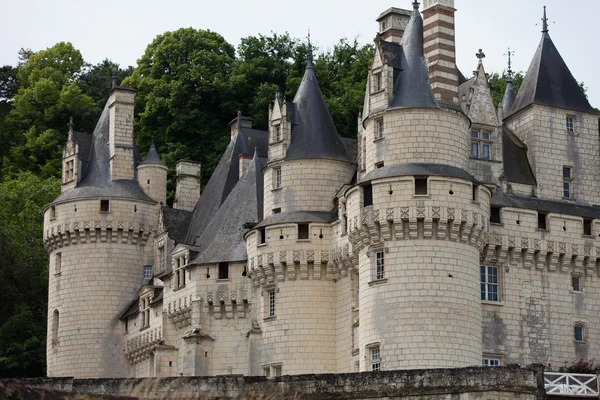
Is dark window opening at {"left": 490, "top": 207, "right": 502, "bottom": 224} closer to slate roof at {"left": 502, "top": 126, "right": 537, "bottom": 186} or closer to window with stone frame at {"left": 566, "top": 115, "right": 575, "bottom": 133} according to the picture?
slate roof at {"left": 502, "top": 126, "right": 537, "bottom": 186}

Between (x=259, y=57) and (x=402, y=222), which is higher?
(x=259, y=57)

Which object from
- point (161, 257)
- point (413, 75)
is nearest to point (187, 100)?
point (161, 257)

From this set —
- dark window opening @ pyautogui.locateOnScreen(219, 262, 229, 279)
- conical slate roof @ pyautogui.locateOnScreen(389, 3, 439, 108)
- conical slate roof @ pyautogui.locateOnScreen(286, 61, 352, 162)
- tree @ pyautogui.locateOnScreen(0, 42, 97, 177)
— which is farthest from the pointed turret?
tree @ pyautogui.locateOnScreen(0, 42, 97, 177)

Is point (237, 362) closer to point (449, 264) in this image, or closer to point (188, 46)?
point (449, 264)

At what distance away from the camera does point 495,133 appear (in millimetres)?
55875

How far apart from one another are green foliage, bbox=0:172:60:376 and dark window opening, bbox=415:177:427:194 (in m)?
21.5

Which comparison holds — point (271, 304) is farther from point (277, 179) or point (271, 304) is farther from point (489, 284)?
point (489, 284)

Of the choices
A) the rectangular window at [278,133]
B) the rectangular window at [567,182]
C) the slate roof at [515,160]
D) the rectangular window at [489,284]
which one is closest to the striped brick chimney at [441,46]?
the slate roof at [515,160]

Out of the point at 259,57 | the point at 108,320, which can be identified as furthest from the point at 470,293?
the point at 259,57

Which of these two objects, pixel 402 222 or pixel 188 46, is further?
pixel 188 46

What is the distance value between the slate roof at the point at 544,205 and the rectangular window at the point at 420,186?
3.71m

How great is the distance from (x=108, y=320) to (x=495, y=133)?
669 inches

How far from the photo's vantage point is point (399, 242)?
167ft

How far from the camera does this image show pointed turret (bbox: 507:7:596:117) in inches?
2264
